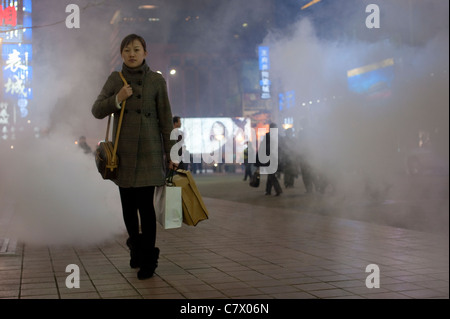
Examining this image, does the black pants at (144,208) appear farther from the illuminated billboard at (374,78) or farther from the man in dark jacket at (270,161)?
the man in dark jacket at (270,161)

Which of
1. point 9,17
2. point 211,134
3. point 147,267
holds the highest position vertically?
point 9,17

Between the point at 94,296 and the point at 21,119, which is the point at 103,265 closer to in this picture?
the point at 94,296

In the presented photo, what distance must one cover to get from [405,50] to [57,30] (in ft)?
17.8

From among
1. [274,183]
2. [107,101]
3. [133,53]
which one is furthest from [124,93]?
[274,183]

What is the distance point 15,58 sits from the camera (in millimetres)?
7391

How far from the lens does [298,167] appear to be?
1198 cm

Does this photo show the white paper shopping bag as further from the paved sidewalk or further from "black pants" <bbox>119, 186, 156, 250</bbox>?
the paved sidewalk

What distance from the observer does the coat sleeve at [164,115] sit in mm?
4082

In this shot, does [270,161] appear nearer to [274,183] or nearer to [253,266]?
[274,183]

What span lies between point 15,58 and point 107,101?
4005 millimetres

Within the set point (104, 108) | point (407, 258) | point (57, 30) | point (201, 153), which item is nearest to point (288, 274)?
point (407, 258)

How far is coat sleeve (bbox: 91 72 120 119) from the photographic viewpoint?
3.97m

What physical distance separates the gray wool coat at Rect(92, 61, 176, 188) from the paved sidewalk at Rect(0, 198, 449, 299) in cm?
74

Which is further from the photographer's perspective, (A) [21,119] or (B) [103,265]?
(A) [21,119]
